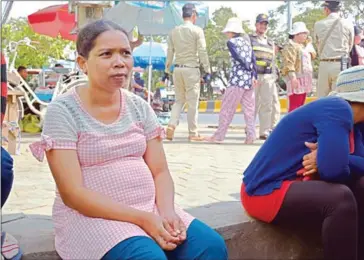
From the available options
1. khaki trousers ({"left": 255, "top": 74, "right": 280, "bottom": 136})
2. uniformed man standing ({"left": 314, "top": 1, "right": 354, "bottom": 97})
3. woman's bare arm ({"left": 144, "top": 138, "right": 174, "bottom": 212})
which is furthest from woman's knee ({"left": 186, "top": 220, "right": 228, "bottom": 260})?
khaki trousers ({"left": 255, "top": 74, "right": 280, "bottom": 136})

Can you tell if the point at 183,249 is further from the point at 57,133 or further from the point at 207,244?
the point at 57,133

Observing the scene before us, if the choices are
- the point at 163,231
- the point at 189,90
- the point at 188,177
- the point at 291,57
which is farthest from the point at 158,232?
the point at 291,57

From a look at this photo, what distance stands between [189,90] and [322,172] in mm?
4739

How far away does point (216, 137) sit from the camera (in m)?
6.77

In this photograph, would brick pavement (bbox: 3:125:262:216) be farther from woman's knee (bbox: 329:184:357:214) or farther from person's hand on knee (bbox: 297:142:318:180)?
woman's knee (bbox: 329:184:357:214)

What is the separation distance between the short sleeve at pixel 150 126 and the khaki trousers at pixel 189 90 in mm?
4666

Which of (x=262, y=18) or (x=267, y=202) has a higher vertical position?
(x=262, y=18)

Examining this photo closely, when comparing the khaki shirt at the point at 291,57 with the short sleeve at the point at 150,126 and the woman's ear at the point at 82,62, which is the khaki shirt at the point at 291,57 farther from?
the woman's ear at the point at 82,62

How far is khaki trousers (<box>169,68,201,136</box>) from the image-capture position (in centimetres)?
690

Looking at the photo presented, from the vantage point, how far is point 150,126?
85.0 inches

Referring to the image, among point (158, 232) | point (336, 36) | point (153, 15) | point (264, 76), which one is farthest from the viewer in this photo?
point (153, 15)

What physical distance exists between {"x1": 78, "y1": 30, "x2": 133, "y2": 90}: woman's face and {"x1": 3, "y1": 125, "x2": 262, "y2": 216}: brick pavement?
42.5 inches

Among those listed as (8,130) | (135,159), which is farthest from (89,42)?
(8,130)

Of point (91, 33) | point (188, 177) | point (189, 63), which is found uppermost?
point (91, 33)
